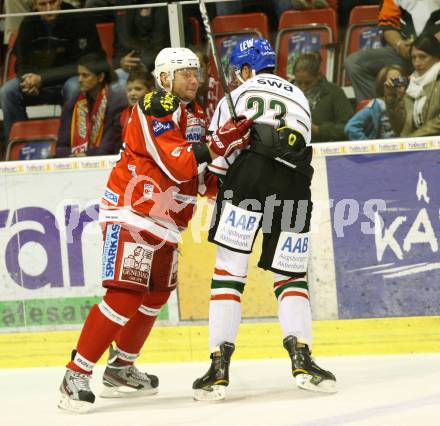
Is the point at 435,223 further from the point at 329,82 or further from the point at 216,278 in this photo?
the point at 216,278

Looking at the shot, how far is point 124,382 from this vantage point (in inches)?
156

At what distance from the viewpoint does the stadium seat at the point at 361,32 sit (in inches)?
185

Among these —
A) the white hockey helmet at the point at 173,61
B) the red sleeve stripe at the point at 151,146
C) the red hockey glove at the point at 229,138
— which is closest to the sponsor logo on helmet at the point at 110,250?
the red sleeve stripe at the point at 151,146

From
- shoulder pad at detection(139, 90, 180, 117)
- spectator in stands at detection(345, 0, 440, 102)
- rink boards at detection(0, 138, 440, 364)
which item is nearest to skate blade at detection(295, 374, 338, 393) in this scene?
rink boards at detection(0, 138, 440, 364)

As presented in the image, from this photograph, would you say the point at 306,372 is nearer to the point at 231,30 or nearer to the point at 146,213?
the point at 146,213

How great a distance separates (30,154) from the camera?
4.95m

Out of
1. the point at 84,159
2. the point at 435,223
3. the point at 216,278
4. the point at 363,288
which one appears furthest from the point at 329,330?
the point at 84,159

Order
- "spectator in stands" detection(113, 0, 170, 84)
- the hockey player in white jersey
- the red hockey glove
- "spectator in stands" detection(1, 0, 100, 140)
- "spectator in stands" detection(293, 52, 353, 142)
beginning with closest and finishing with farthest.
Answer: the red hockey glove < the hockey player in white jersey < "spectator in stands" detection(293, 52, 353, 142) < "spectator in stands" detection(113, 0, 170, 84) < "spectator in stands" detection(1, 0, 100, 140)

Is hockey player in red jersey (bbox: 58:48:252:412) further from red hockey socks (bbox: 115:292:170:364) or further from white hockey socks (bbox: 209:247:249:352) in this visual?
white hockey socks (bbox: 209:247:249:352)

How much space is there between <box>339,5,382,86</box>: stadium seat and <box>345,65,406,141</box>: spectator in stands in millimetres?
151

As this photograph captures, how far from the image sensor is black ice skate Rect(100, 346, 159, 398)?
13.0ft

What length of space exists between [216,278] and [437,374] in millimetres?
991

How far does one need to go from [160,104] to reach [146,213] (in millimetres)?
428

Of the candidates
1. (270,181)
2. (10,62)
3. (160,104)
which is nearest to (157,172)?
(160,104)
